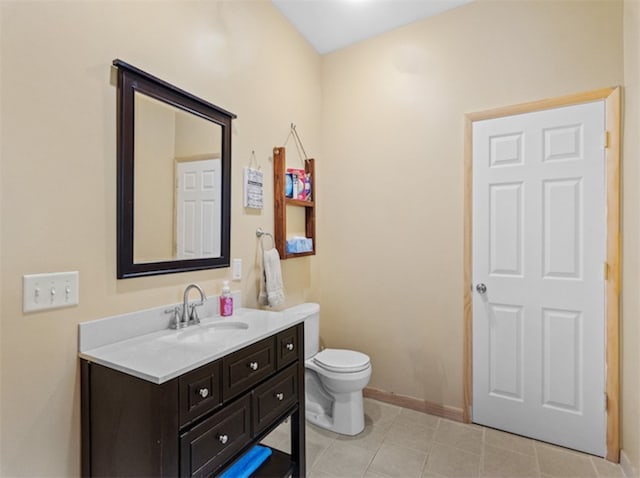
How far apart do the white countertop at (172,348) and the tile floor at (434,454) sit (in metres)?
0.93

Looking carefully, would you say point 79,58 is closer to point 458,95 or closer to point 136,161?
point 136,161

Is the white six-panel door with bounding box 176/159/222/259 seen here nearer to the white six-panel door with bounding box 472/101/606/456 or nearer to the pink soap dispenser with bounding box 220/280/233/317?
the pink soap dispenser with bounding box 220/280/233/317

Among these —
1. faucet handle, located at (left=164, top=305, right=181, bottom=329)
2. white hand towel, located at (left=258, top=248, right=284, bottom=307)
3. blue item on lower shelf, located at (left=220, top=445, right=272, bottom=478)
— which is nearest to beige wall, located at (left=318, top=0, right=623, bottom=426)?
white hand towel, located at (left=258, top=248, right=284, bottom=307)

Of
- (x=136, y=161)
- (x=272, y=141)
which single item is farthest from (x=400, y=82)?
(x=136, y=161)

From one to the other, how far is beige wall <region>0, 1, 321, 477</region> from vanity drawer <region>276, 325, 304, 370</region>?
20.8 inches

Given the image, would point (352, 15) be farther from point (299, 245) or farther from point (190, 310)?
point (190, 310)

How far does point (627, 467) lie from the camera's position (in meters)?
1.75

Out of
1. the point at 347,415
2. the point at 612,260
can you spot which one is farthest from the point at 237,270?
the point at 612,260

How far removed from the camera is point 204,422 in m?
1.08

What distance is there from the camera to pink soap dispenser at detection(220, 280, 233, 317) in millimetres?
1708

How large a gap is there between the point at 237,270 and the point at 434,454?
1.54 metres

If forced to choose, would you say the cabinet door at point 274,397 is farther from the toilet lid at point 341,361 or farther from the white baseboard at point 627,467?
the white baseboard at point 627,467

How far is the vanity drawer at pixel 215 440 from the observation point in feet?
3.37

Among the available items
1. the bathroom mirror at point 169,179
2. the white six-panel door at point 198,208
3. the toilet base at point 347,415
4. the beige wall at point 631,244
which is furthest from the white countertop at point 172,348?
the beige wall at point 631,244
